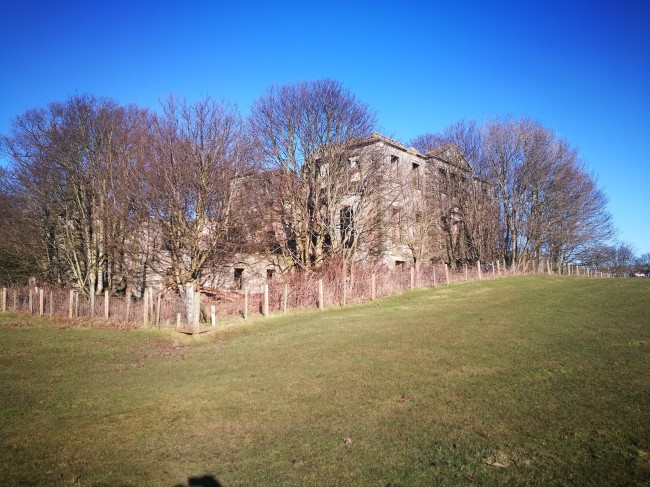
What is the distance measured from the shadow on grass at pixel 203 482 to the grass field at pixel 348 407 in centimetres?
1

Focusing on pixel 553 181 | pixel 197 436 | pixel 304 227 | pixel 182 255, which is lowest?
pixel 197 436

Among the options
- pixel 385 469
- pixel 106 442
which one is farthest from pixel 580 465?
pixel 106 442

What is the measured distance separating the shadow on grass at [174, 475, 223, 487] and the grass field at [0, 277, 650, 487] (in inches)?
0.6

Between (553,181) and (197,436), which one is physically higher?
(553,181)

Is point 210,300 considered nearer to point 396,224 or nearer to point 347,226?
point 347,226

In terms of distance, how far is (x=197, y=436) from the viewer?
6.91 meters

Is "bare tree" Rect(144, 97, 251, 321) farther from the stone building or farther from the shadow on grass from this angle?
the shadow on grass

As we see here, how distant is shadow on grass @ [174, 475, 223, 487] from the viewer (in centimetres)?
518

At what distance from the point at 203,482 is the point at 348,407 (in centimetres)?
325

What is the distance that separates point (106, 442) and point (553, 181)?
45.4 m

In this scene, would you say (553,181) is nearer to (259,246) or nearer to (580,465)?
(259,246)

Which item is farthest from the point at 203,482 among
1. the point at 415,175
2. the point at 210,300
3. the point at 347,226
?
the point at 415,175

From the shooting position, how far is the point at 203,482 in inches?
207

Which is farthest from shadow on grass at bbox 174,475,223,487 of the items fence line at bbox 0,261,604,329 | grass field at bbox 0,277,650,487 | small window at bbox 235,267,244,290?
small window at bbox 235,267,244,290
